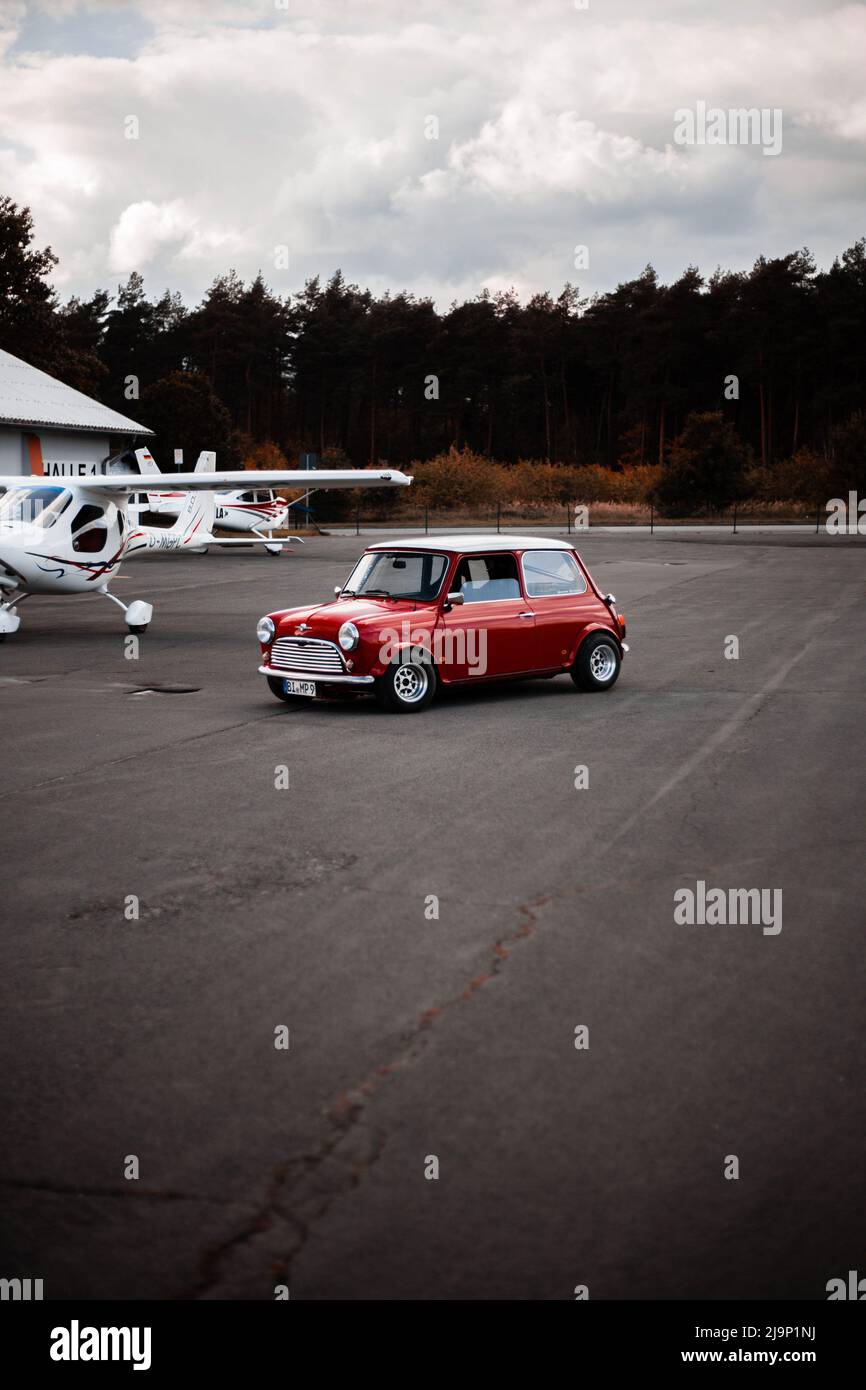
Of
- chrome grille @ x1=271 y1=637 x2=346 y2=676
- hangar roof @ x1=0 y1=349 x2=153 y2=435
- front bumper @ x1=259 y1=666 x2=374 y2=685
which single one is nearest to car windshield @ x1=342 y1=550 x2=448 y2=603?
chrome grille @ x1=271 y1=637 x2=346 y2=676

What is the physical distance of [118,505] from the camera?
902 inches

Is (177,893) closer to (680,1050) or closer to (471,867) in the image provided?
(471,867)

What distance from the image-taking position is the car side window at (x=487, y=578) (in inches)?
551

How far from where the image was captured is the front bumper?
1335 cm

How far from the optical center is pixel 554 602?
14.7 metres

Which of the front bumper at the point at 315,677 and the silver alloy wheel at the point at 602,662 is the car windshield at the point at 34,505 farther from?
the silver alloy wheel at the point at 602,662

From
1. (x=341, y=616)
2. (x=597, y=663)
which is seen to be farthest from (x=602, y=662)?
(x=341, y=616)

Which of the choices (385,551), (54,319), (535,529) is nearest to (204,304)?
(54,319)

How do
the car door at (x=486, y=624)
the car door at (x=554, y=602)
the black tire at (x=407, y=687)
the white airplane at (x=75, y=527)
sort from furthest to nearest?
the white airplane at (x=75, y=527)
the car door at (x=554, y=602)
the car door at (x=486, y=624)
the black tire at (x=407, y=687)

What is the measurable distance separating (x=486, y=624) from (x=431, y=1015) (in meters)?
8.61

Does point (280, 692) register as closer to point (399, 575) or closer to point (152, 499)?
point (399, 575)

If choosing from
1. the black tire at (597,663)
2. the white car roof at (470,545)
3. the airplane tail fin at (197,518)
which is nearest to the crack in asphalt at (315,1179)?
the white car roof at (470,545)

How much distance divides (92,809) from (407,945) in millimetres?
3782

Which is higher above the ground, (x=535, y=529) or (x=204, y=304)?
(x=204, y=304)
